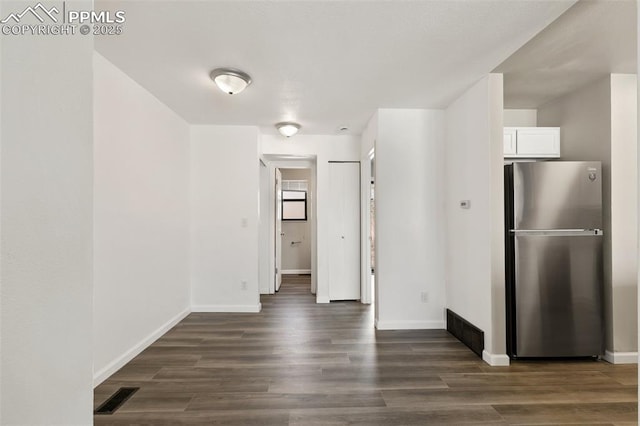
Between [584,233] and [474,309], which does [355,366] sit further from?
[584,233]

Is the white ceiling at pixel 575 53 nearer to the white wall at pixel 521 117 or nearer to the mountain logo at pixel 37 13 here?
the white wall at pixel 521 117

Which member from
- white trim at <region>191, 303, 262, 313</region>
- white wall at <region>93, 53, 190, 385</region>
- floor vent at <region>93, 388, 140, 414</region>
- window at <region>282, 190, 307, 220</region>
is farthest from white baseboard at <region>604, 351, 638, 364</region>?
window at <region>282, 190, 307, 220</region>

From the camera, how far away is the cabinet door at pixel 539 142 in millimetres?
3135

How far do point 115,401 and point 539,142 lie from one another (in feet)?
14.3

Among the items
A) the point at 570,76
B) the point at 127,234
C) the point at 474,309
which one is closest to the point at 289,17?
the point at 127,234

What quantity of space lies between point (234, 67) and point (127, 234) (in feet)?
5.73

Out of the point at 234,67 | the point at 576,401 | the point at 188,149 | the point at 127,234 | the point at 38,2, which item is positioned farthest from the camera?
the point at 188,149

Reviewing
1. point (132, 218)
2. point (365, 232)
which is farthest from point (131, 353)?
point (365, 232)

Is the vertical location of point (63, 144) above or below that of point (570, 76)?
below

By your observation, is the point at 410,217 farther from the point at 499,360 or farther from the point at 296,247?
the point at 296,247

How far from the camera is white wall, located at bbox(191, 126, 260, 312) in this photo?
4.27 m

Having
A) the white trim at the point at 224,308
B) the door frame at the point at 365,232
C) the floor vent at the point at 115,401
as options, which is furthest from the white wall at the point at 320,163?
the floor vent at the point at 115,401

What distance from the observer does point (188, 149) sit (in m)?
4.21

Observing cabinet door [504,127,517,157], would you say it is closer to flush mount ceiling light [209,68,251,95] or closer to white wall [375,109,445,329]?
white wall [375,109,445,329]
